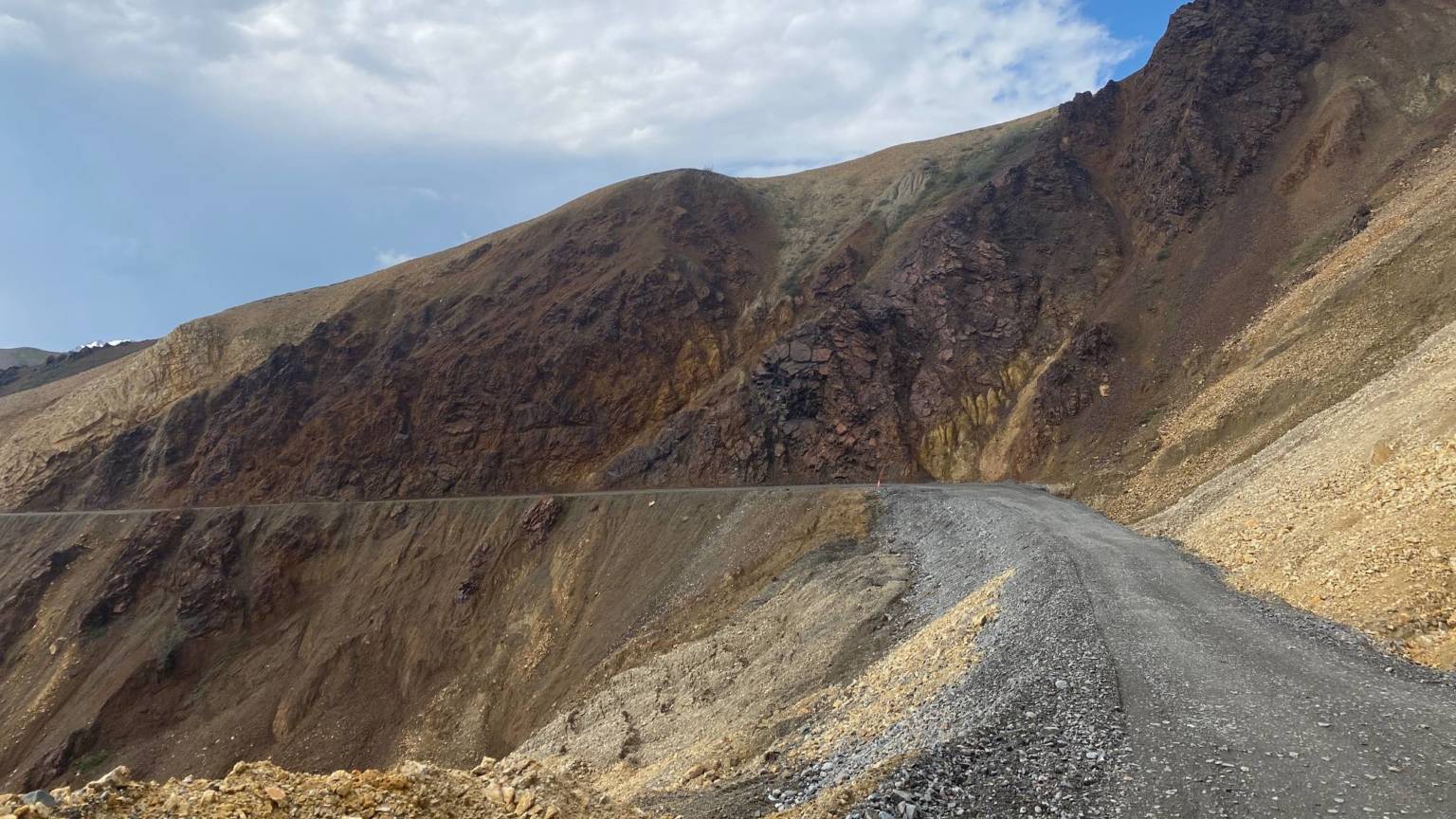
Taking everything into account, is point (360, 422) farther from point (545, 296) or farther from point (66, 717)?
point (66, 717)

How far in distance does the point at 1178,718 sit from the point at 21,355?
233878mm

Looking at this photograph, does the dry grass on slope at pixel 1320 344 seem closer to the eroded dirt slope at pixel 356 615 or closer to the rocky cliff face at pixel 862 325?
the rocky cliff face at pixel 862 325

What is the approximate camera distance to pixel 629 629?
25.3 m

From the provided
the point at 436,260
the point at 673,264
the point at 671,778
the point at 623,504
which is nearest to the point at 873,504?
the point at 623,504

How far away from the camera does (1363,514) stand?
13.0m

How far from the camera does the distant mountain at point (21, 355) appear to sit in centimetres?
16312

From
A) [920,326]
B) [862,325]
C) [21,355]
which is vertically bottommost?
[920,326]

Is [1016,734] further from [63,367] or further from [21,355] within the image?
[21,355]

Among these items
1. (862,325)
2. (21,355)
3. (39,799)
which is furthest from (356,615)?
(21,355)

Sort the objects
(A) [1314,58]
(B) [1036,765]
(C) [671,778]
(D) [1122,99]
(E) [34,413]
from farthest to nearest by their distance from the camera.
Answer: (E) [34,413] → (D) [1122,99] → (A) [1314,58] → (C) [671,778] → (B) [1036,765]

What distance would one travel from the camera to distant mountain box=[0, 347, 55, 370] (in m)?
163

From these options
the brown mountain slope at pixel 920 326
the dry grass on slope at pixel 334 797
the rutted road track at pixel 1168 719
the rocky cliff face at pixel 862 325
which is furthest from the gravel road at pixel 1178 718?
the rocky cliff face at pixel 862 325

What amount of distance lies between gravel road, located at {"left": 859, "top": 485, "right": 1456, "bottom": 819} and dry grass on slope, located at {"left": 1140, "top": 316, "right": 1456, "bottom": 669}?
77cm

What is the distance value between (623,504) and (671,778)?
20241mm
